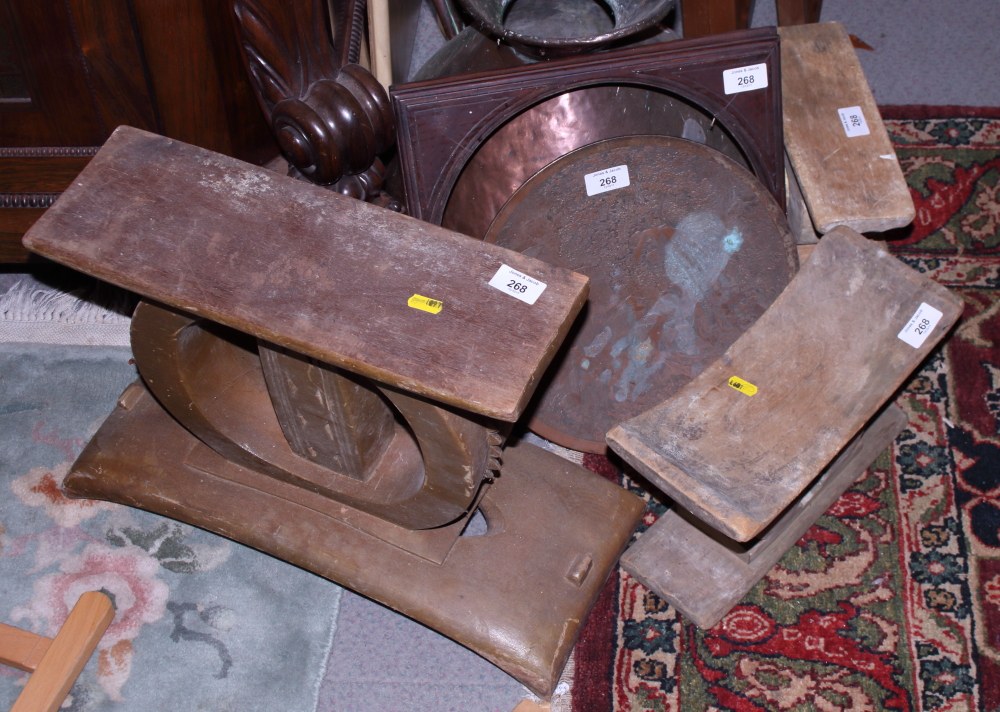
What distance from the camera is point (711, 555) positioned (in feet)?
4.75

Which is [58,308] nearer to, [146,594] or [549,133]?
[146,594]

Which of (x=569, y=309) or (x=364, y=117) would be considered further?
(x=364, y=117)

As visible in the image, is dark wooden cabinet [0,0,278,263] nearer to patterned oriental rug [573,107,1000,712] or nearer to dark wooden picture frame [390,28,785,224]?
dark wooden picture frame [390,28,785,224]

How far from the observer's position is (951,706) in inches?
53.8

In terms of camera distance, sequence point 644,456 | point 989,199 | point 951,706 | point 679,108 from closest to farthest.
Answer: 1. point 644,456
2. point 951,706
3. point 679,108
4. point 989,199

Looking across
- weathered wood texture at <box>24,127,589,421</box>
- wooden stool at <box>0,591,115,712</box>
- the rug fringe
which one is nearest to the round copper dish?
weathered wood texture at <box>24,127,589,421</box>

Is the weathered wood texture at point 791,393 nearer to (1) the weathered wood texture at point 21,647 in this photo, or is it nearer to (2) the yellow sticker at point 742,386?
(2) the yellow sticker at point 742,386

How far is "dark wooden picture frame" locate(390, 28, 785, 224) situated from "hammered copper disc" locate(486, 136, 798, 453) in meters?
0.11

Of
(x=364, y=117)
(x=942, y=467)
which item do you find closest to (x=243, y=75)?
(x=364, y=117)

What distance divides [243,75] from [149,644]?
97cm

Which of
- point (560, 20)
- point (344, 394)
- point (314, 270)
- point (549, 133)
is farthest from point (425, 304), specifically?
point (560, 20)

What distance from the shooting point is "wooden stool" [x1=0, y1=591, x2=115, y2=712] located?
1.31 meters

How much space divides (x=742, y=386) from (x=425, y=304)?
54cm

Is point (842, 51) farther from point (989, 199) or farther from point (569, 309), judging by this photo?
point (569, 309)
